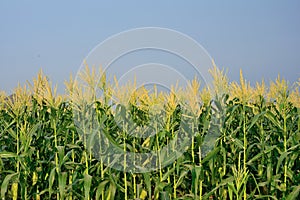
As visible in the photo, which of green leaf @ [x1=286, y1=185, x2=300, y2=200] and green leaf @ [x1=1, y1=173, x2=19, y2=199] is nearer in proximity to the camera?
green leaf @ [x1=286, y1=185, x2=300, y2=200]

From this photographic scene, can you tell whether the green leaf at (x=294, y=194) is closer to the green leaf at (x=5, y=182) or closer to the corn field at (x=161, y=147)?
the corn field at (x=161, y=147)

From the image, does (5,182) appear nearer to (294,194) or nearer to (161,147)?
(161,147)

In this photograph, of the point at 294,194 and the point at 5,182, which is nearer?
the point at 294,194

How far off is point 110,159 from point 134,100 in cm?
128

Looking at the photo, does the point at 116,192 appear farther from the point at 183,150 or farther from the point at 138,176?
the point at 183,150

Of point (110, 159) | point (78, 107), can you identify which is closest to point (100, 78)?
point (78, 107)

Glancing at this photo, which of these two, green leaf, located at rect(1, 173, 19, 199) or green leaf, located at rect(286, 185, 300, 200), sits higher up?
green leaf, located at rect(1, 173, 19, 199)

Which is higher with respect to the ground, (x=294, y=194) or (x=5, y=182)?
(x=5, y=182)

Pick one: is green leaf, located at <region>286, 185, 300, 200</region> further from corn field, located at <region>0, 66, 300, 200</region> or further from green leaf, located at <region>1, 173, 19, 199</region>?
green leaf, located at <region>1, 173, 19, 199</region>

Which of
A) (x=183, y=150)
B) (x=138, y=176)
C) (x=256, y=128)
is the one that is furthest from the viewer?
(x=256, y=128)

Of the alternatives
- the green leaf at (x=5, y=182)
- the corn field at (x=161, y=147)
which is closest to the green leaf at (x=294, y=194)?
the corn field at (x=161, y=147)

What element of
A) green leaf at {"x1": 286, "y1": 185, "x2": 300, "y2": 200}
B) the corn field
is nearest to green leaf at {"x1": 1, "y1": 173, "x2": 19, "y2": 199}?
the corn field

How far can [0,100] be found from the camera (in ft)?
26.0

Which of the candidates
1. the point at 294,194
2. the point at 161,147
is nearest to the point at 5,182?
the point at 161,147
